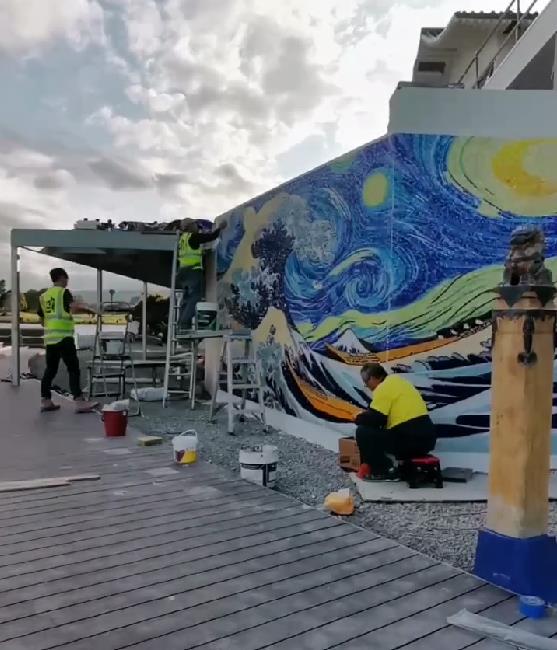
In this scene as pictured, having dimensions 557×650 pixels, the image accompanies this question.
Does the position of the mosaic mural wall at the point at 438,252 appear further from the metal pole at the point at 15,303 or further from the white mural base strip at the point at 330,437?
the metal pole at the point at 15,303

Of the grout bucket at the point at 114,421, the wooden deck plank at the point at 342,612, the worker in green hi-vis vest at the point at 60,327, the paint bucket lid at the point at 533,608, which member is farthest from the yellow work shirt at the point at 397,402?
the worker in green hi-vis vest at the point at 60,327

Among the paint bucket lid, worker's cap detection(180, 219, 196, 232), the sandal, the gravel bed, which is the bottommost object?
the gravel bed

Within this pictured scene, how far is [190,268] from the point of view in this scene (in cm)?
962

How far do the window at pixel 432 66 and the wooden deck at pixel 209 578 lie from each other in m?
17.6

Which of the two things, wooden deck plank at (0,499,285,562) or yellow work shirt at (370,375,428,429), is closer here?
wooden deck plank at (0,499,285,562)

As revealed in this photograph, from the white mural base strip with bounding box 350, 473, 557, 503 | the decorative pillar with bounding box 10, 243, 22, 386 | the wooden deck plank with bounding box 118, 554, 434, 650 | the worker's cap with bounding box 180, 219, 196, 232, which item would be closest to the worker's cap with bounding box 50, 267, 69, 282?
the worker's cap with bounding box 180, 219, 196, 232

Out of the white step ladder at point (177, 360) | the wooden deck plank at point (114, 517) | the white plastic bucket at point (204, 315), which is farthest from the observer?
the white step ladder at point (177, 360)

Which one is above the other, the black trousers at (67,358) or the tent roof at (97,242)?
the tent roof at (97,242)

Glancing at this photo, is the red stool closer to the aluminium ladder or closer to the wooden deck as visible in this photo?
the wooden deck

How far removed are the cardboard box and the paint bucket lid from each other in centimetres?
282

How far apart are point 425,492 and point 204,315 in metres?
4.67

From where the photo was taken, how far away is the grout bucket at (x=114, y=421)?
22.9 ft

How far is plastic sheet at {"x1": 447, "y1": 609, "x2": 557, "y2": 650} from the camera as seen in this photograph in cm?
262

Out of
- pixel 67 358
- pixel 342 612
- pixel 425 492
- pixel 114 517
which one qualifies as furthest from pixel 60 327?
pixel 342 612
